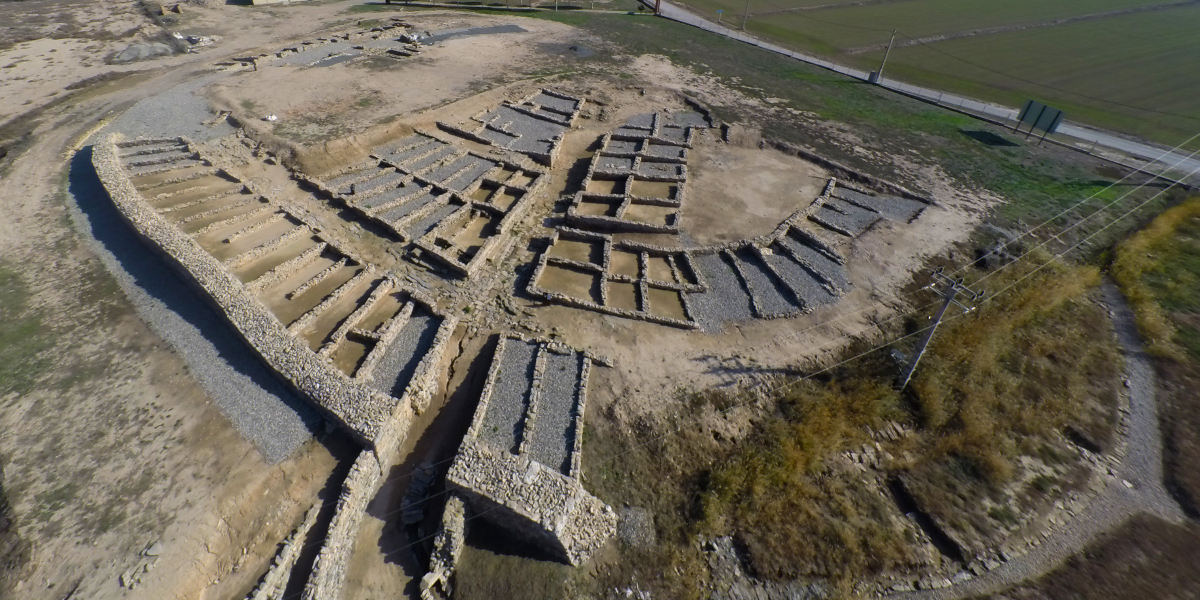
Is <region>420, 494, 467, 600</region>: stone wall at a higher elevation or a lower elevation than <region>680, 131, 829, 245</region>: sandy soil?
lower

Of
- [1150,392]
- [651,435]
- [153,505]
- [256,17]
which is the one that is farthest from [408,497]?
[256,17]

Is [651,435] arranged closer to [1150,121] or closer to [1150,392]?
[1150,392]

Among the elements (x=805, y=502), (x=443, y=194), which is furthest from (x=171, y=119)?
(x=805, y=502)

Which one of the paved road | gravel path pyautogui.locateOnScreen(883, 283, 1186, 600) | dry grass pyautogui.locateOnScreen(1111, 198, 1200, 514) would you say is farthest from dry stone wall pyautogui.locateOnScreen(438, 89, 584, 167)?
the paved road

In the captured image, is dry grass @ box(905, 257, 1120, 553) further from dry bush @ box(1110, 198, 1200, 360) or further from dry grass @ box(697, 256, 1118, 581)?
dry bush @ box(1110, 198, 1200, 360)

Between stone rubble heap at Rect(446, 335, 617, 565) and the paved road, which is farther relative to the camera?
the paved road

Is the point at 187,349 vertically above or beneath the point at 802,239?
beneath

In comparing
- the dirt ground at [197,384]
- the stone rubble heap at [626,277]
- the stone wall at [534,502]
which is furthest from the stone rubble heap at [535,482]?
the stone rubble heap at [626,277]
